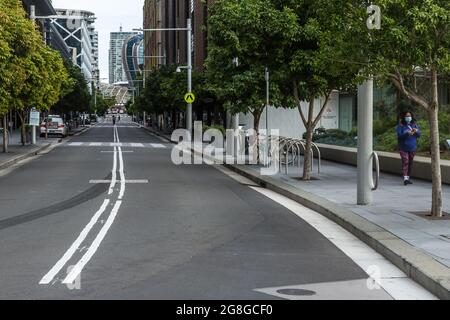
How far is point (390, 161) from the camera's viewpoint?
778 inches

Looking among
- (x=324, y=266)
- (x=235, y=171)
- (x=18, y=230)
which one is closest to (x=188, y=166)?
(x=235, y=171)

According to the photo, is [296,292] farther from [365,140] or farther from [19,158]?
[19,158]

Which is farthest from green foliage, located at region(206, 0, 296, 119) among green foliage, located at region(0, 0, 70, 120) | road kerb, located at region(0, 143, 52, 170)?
road kerb, located at region(0, 143, 52, 170)

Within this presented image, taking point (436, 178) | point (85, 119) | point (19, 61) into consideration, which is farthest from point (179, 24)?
point (436, 178)

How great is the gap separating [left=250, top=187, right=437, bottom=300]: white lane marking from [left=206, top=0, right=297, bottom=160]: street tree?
5.94 meters

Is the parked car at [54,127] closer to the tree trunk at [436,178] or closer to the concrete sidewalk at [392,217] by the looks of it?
the concrete sidewalk at [392,217]

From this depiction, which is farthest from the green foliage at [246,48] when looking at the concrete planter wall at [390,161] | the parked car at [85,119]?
the parked car at [85,119]

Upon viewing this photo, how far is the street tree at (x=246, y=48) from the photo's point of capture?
17616 mm

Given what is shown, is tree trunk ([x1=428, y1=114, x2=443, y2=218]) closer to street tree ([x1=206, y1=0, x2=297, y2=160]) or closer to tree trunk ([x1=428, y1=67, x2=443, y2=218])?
tree trunk ([x1=428, y1=67, x2=443, y2=218])

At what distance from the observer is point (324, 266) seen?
7781 mm

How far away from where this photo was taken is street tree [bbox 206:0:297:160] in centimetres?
1762

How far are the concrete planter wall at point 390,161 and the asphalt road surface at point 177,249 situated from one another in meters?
4.16

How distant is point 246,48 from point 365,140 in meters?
6.96
